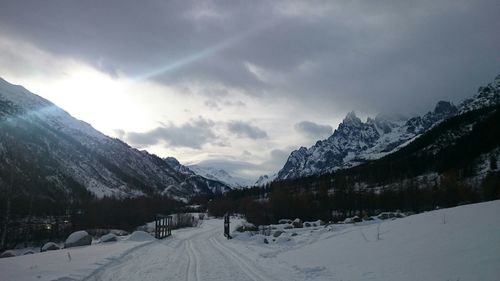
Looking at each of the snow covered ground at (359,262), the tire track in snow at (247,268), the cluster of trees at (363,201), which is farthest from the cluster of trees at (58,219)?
the snow covered ground at (359,262)

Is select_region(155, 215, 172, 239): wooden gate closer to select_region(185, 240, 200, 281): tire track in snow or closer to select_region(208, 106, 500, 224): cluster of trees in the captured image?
select_region(185, 240, 200, 281): tire track in snow

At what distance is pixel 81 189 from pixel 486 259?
20763 cm

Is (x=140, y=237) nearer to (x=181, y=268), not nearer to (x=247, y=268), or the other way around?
(x=181, y=268)

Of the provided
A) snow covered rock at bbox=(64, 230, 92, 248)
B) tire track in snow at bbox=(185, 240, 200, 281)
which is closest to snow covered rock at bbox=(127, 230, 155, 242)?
snow covered rock at bbox=(64, 230, 92, 248)

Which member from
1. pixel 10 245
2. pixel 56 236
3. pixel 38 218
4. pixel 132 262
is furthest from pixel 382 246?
pixel 38 218

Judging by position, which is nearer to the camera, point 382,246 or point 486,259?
point 486,259

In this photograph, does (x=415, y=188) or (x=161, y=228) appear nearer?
(x=161, y=228)

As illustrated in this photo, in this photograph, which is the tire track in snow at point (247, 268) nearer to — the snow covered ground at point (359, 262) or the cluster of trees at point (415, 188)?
the snow covered ground at point (359, 262)

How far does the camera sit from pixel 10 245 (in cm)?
6506

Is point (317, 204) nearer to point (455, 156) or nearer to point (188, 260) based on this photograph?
point (455, 156)

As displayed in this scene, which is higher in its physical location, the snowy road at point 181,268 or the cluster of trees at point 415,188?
the cluster of trees at point 415,188

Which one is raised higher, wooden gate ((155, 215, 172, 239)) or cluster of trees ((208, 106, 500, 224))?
cluster of trees ((208, 106, 500, 224))

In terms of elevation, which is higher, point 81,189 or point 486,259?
point 81,189

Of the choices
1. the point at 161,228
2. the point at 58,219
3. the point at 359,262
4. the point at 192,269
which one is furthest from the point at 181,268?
the point at 58,219
